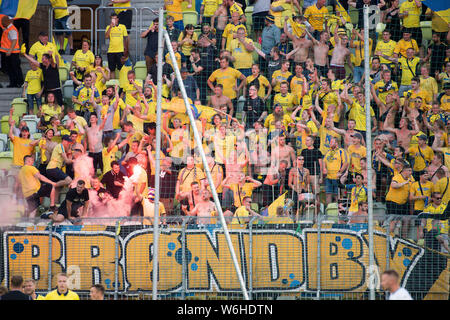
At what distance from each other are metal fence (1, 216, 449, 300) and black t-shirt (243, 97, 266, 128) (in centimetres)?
189

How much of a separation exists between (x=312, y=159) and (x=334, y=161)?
36 centimetres

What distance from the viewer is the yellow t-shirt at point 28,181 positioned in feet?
49.4

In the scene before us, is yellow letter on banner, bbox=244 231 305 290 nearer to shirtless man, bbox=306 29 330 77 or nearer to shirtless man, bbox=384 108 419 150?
shirtless man, bbox=384 108 419 150

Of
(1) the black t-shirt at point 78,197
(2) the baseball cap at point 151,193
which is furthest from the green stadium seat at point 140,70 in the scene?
(2) the baseball cap at point 151,193

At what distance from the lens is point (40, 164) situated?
15.7m

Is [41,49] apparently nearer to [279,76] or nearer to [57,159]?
[57,159]

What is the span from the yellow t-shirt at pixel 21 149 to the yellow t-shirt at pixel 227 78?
4.01 m

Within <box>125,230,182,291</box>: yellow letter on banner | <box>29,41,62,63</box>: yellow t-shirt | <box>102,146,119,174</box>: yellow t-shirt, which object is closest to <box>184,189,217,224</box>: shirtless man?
<box>125,230,182,291</box>: yellow letter on banner

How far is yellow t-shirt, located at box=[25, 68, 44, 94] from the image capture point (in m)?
17.6

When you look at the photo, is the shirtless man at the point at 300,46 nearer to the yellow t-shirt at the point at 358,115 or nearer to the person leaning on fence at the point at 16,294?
the yellow t-shirt at the point at 358,115
